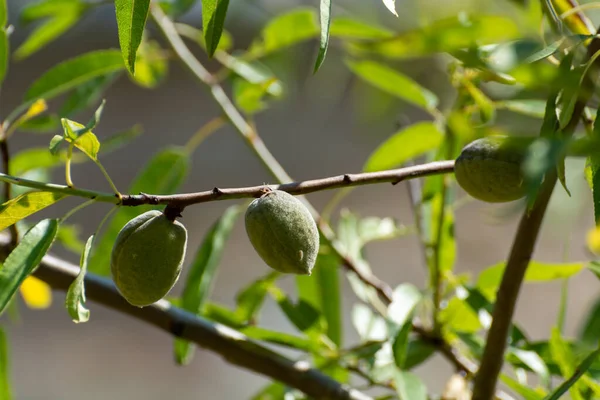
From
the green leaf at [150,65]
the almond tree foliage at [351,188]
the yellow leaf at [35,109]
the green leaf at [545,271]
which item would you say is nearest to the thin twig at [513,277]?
the almond tree foliage at [351,188]

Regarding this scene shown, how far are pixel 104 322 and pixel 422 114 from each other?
1.82 metres

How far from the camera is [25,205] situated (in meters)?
0.52

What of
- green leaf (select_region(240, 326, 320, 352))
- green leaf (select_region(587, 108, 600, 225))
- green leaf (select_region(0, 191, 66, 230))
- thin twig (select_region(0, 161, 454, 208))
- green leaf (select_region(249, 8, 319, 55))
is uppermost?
green leaf (select_region(587, 108, 600, 225))

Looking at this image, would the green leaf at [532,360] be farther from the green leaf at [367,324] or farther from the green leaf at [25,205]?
the green leaf at [25,205]

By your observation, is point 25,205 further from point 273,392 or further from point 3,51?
point 273,392

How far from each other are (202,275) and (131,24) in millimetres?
441

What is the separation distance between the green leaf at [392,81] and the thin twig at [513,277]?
1.26 ft

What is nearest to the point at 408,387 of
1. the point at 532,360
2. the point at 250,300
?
the point at 532,360

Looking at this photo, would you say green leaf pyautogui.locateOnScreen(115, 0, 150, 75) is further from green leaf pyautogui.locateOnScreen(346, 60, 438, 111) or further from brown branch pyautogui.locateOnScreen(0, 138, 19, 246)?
green leaf pyautogui.locateOnScreen(346, 60, 438, 111)

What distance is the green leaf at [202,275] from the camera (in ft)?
2.81

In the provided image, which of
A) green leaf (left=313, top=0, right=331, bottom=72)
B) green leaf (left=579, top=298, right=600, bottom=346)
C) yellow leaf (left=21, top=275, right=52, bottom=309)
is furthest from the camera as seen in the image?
yellow leaf (left=21, top=275, right=52, bottom=309)

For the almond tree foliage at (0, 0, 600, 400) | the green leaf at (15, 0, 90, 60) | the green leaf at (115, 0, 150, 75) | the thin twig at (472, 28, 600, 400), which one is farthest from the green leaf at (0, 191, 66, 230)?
the green leaf at (15, 0, 90, 60)

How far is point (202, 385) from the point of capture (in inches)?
125

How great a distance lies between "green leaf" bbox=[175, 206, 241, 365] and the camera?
858 mm
